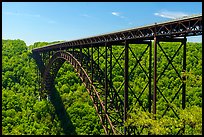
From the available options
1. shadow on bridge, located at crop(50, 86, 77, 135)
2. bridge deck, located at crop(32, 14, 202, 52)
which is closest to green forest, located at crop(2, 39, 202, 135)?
shadow on bridge, located at crop(50, 86, 77, 135)

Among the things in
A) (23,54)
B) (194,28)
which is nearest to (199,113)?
(194,28)

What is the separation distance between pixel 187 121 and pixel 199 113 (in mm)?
594

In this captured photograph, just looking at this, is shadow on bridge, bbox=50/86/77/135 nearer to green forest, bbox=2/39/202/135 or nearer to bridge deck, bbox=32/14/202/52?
green forest, bbox=2/39/202/135

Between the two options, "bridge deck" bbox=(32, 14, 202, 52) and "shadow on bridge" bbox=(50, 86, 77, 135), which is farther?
"shadow on bridge" bbox=(50, 86, 77, 135)

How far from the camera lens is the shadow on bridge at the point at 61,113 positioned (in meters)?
49.8

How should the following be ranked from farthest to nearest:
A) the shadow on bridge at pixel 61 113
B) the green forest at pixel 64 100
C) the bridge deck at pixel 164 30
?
the shadow on bridge at pixel 61 113 → the green forest at pixel 64 100 → the bridge deck at pixel 164 30

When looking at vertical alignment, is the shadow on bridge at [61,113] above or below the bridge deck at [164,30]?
below

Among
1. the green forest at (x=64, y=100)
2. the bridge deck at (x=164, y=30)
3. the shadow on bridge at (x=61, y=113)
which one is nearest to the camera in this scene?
the bridge deck at (x=164, y=30)

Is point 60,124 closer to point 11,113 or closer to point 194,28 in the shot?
point 11,113

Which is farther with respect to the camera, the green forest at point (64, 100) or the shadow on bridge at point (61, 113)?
the shadow on bridge at point (61, 113)

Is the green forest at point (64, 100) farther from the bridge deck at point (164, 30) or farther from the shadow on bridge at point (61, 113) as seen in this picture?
the bridge deck at point (164, 30)

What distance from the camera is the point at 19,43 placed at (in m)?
86.4

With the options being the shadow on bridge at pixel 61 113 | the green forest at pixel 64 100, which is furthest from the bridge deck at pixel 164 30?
the shadow on bridge at pixel 61 113

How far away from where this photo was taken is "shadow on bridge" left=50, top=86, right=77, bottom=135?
163 ft
